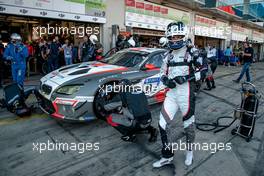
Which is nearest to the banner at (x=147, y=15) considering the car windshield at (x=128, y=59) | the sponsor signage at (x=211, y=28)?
the sponsor signage at (x=211, y=28)

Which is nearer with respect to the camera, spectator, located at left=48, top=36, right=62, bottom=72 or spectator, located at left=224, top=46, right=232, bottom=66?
spectator, located at left=48, top=36, right=62, bottom=72

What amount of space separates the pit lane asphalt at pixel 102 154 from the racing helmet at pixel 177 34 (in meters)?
1.61

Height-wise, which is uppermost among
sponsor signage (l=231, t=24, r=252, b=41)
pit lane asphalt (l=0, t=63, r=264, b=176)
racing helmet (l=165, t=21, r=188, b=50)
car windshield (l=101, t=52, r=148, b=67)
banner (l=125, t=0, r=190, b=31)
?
sponsor signage (l=231, t=24, r=252, b=41)

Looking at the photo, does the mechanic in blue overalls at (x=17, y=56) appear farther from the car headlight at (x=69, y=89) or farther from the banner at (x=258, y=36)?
the banner at (x=258, y=36)

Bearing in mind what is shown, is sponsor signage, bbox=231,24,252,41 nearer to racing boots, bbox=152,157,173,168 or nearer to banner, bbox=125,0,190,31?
banner, bbox=125,0,190,31

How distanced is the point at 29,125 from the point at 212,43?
24.1 m

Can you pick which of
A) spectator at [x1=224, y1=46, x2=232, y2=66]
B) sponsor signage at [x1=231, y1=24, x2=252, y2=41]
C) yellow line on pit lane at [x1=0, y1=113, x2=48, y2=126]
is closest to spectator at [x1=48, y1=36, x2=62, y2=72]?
yellow line on pit lane at [x1=0, y1=113, x2=48, y2=126]

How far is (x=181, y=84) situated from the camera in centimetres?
290

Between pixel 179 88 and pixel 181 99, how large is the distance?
0.15 meters

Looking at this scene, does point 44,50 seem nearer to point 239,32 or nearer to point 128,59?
point 128,59

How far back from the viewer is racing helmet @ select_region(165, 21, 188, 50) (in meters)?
2.85

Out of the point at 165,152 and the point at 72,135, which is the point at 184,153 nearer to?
the point at 165,152

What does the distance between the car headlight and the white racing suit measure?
1687 millimetres

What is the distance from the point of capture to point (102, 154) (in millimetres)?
3172
